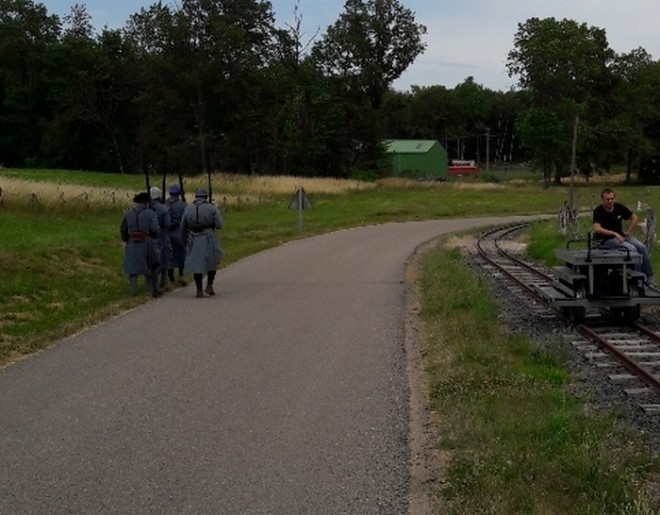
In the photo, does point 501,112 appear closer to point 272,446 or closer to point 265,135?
point 265,135

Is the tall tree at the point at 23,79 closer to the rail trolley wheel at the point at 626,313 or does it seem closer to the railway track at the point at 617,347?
the railway track at the point at 617,347

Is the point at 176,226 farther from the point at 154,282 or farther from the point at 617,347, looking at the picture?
the point at 617,347

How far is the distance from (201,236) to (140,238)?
1001 millimetres

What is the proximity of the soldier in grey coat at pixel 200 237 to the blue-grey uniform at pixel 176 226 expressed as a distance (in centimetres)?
123

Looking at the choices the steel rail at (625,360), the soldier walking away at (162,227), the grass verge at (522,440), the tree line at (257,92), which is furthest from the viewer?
the tree line at (257,92)

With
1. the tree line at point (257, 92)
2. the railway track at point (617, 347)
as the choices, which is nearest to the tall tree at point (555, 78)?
the tree line at point (257, 92)

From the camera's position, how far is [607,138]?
295ft


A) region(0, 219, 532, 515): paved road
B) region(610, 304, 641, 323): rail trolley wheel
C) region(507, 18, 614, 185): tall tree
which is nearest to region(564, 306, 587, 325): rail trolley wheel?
region(610, 304, 641, 323): rail trolley wheel

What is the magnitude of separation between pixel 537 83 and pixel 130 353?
3349 inches

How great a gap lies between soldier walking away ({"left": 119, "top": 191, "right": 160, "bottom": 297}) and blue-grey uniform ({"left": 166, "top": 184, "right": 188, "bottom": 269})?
136 cm

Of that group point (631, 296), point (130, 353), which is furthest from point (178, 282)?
point (631, 296)

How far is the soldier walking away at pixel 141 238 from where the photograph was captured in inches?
593

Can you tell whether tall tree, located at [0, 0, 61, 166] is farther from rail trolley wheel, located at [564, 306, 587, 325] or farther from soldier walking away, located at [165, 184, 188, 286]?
rail trolley wheel, located at [564, 306, 587, 325]

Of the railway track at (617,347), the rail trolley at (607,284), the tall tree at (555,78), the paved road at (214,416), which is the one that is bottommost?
the railway track at (617,347)
